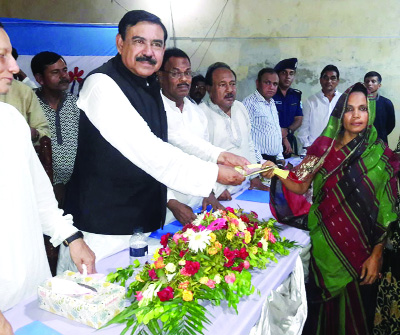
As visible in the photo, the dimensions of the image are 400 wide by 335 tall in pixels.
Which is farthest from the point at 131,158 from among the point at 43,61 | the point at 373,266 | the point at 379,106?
the point at 379,106

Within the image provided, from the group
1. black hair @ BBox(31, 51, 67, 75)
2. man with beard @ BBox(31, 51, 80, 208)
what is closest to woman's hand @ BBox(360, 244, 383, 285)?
man with beard @ BBox(31, 51, 80, 208)

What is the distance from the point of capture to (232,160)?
2426mm

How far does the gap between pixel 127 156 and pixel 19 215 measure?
22.8 inches

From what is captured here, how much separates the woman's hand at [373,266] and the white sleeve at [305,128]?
3.99 metres

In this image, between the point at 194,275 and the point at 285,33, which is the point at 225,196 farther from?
the point at 285,33

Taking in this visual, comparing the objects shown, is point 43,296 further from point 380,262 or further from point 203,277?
point 380,262

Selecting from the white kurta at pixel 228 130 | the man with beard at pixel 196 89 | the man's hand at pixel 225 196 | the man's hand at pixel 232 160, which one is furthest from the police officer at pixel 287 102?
the man's hand at pixel 232 160

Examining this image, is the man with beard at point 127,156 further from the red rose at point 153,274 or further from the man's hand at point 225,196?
the man's hand at point 225,196

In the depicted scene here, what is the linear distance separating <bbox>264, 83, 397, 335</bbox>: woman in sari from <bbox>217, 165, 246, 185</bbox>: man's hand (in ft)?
1.47

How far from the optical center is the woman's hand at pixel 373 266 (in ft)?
7.75

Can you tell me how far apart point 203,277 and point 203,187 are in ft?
1.74

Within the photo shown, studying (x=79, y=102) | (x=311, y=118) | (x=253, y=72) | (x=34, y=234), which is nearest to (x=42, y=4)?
(x=253, y=72)

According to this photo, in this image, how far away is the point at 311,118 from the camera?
6359mm

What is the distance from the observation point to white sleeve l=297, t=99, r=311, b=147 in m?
6.27
